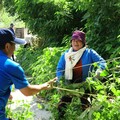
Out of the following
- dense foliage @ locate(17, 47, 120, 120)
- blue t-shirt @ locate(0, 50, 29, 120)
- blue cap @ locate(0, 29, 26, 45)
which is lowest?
dense foliage @ locate(17, 47, 120, 120)

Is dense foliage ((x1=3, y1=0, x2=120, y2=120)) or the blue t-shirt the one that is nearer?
the blue t-shirt

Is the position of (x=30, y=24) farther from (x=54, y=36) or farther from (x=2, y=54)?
(x=2, y=54)

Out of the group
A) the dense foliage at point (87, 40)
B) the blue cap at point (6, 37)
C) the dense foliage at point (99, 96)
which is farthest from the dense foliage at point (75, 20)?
the blue cap at point (6, 37)

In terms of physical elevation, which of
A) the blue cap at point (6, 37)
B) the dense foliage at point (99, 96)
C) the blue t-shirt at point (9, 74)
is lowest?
the dense foliage at point (99, 96)

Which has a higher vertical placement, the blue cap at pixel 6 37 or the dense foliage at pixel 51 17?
the blue cap at pixel 6 37

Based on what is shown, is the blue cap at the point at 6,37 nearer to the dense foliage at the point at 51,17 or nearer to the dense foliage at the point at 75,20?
the dense foliage at the point at 75,20

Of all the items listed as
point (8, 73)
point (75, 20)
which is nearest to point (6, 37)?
point (8, 73)

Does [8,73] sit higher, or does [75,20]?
[8,73]

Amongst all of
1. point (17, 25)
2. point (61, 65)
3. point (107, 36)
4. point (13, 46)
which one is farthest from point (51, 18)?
point (17, 25)

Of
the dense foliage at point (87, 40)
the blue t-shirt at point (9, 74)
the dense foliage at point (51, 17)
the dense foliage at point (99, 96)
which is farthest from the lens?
the dense foliage at point (51, 17)

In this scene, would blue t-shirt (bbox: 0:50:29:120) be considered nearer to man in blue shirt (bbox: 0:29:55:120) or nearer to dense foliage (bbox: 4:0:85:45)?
man in blue shirt (bbox: 0:29:55:120)

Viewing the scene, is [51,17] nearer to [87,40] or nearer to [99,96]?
[87,40]

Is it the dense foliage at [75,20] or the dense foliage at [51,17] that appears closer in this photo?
the dense foliage at [75,20]

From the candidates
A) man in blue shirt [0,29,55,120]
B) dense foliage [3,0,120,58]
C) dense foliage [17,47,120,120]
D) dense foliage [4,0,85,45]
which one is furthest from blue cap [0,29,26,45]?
dense foliage [4,0,85,45]
